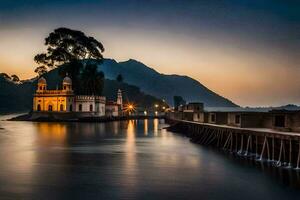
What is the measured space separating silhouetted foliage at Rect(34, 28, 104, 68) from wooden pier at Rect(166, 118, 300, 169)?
87.9 m

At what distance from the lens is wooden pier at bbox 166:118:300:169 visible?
33125 millimetres

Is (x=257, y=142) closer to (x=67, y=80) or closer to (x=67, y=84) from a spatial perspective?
(x=67, y=80)

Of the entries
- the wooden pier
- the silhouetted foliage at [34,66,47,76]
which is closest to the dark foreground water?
the wooden pier

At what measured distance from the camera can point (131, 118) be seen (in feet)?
596

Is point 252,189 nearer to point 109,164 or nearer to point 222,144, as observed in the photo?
point 109,164

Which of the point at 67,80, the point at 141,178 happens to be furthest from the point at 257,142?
the point at 67,80

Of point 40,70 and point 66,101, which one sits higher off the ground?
point 40,70

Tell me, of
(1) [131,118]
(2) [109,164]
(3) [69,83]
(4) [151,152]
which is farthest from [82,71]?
(2) [109,164]

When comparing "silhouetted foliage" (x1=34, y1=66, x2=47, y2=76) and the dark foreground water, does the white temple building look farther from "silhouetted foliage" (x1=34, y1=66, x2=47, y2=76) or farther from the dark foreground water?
the dark foreground water

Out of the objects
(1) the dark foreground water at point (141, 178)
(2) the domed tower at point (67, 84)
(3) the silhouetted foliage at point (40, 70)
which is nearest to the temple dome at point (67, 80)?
(2) the domed tower at point (67, 84)

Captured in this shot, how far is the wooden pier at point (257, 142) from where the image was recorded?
33125mm

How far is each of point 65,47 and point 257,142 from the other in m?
111

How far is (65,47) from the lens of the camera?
14275 cm

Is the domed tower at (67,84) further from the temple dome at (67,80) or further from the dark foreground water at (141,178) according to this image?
the dark foreground water at (141,178)
